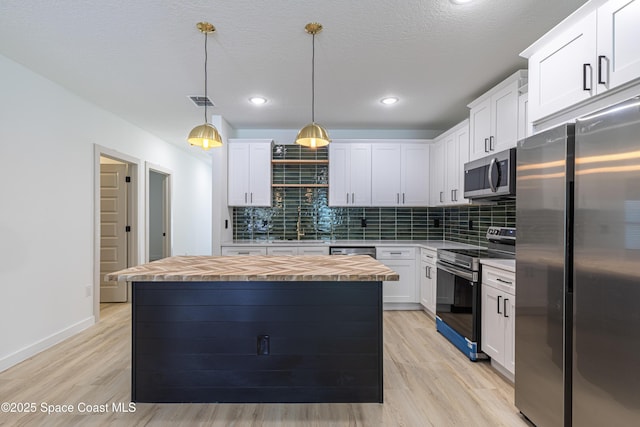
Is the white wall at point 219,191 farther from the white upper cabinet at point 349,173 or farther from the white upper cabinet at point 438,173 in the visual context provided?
the white upper cabinet at point 438,173

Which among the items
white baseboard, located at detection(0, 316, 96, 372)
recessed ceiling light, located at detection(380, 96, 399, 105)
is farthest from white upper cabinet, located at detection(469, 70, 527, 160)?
white baseboard, located at detection(0, 316, 96, 372)

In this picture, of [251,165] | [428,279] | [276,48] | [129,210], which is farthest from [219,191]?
[428,279]

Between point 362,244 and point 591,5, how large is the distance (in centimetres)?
313

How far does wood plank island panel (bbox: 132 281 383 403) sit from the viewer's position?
7.17ft

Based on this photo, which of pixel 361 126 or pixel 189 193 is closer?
pixel 361 126

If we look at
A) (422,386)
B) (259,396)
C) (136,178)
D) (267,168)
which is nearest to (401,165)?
(267,168)

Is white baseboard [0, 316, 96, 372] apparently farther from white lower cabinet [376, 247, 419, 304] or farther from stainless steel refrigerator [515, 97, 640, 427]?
stainless steel refrigerator [515, 97, 640, 427]

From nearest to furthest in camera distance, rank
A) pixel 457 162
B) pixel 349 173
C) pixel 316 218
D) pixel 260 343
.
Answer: pixel 260 343 < pixel 457 162 < pixel 349 173 < pixel 316 218

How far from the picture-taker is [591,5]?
1.66 m

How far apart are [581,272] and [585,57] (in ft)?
3.59

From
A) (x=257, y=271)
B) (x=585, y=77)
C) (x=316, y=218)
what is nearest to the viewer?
(x=585, y=77)

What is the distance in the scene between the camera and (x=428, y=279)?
4.06 metres

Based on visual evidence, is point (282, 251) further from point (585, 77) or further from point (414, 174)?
point (585, 77)

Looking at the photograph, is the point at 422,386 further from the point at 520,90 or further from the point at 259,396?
the point at 520,90
